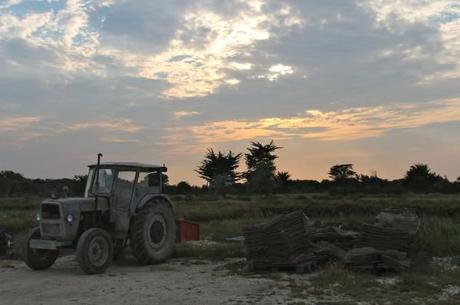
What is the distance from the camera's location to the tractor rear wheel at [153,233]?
48.7 feet

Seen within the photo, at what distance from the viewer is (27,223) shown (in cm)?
2936

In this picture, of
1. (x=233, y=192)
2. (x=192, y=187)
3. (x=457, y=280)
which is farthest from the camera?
(x=192, y=187)

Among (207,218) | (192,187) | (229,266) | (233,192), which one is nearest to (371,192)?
(233,192)

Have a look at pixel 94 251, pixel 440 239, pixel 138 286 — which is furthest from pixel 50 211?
pixel 440 239

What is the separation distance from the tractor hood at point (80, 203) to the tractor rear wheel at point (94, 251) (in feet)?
2.73

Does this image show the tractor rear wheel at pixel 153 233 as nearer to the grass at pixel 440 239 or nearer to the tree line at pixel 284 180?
the grass at pixel 440 239

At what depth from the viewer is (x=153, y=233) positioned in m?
15.3

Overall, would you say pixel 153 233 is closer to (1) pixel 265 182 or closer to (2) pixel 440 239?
(2) pixel 440 239

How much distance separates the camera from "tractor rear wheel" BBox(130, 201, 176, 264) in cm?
1485

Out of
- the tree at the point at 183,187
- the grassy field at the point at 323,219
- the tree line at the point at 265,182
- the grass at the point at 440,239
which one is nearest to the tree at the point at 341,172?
the tree line at the point at 265,182

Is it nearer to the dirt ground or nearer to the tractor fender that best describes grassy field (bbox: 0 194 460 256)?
the tractor fender

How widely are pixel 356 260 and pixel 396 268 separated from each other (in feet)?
2.85

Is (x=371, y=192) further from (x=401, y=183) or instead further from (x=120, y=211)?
(x=120, y=211)

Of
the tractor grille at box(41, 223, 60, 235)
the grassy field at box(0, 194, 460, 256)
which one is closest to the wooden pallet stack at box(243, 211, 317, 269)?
the grassy field at box(0, 194, 460, 256)
